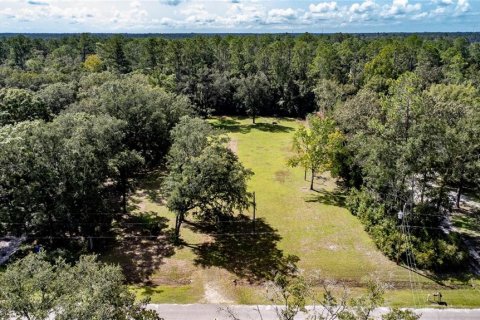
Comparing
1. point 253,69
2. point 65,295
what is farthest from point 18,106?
point 253,69

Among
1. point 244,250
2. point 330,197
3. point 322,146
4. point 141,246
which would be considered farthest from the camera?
point 330,197

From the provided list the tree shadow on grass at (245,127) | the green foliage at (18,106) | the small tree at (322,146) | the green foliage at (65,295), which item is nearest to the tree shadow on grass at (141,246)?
the green foliage at (65,295)

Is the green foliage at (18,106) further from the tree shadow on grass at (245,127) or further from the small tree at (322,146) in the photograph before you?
the small tree at (322,146)

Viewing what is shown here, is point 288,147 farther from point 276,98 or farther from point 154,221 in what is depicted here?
point 154,221

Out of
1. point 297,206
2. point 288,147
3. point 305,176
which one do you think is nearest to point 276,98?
point 288,147

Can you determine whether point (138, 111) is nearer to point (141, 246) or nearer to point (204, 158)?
point (204, 158)

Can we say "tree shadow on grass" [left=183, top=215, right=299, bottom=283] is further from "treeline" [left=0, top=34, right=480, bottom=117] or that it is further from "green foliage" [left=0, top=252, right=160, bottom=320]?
"treeline" [left=0, top=34, right=480, bottom=117]
